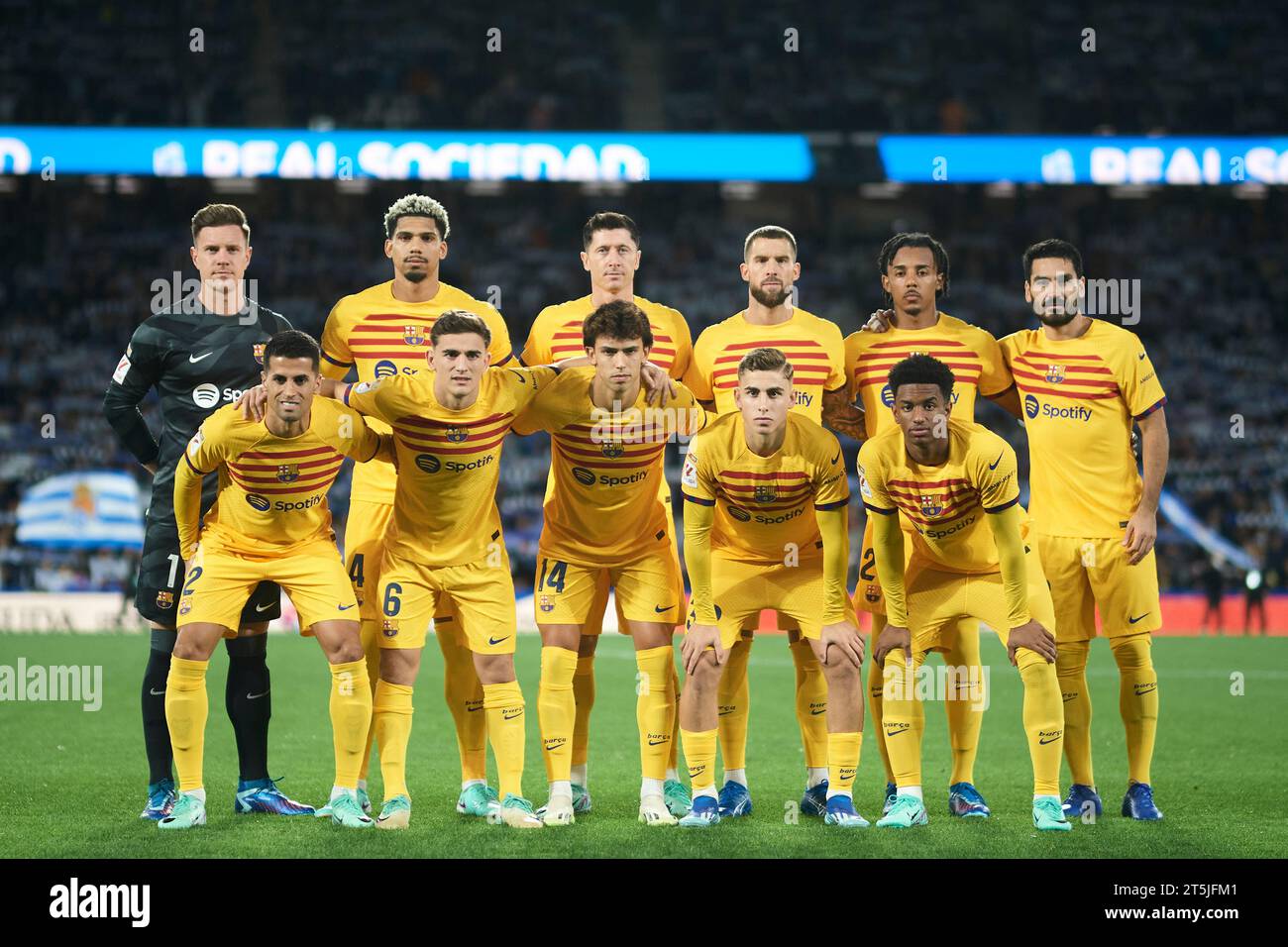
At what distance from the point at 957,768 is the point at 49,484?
16.8 m

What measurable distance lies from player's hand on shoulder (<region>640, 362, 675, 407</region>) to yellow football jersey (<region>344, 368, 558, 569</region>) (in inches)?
20.1

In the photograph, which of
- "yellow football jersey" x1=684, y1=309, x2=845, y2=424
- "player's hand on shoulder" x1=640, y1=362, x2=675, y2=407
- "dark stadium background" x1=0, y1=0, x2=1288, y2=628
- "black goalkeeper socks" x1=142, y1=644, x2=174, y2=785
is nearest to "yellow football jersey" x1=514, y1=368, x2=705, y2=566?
"player's hand on shoulder" x1=640, y1=362, x2=675, y2=407

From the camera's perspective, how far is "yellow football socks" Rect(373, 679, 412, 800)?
5.98 meters

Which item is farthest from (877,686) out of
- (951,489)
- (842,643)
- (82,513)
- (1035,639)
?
(82,513)

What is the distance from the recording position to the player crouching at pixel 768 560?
19.9 ft

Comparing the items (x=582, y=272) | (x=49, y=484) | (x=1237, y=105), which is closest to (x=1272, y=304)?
(x=1237, y=105)

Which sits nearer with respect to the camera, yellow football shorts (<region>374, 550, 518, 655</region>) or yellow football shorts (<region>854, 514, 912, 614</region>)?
yellow football shorts (<region>374, 550, 518, 655</region>)

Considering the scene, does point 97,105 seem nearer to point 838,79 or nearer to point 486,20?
point 486,20

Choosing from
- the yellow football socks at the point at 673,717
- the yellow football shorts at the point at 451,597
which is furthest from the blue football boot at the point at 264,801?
the yellow football socks at the point at 673,717

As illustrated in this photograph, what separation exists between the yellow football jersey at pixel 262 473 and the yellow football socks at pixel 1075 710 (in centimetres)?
327

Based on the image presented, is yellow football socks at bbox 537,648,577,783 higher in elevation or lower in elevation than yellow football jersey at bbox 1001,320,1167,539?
lower

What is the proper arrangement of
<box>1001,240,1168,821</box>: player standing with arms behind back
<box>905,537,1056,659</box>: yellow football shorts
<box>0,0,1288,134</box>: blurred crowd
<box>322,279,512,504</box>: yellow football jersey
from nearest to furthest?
<box>905,537,1056,659</box>: yellow football shorts → <box>1001,240,1168,821</box>: player standing with arms behind back → <box>322,279,512,504</box>: yellow football jersey → <box>0,0,1288,134</box>: blurred crowd

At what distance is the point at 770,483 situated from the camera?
6.22 m

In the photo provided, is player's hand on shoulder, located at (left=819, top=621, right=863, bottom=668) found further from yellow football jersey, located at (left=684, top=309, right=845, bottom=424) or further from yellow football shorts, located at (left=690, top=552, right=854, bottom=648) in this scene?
yellow football jersey, located at (left=684, top=309, right=845, bottom=424)
